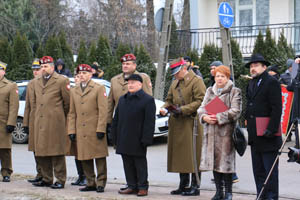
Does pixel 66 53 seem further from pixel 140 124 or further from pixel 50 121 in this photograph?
pixel 140 124

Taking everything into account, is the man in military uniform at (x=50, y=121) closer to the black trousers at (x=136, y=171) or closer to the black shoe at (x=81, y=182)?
the black shoe at (x=81, y=182)

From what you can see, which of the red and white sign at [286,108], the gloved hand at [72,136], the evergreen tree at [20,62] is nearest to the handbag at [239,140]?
the gloved hand at [72,136]

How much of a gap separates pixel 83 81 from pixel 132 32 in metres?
28.0

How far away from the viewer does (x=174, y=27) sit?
924 inches

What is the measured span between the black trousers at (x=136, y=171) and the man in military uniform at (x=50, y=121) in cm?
121

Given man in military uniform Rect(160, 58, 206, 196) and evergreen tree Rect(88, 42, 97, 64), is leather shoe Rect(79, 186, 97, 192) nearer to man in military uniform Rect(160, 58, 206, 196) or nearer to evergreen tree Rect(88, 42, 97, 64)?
man in military uniform Rect(160, 58, 206, 196)

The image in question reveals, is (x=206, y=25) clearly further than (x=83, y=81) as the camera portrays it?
Yes

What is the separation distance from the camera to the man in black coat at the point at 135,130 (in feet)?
26.4

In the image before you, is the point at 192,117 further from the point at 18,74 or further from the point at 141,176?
the point at 18,74

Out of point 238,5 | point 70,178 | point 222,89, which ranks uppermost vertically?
point 238,5

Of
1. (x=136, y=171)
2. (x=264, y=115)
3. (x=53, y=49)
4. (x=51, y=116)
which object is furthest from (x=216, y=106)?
(x=53, y=49)

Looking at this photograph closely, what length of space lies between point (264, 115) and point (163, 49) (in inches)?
401

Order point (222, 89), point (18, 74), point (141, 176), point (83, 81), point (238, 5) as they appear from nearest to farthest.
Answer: point (222, 89)
point (141, 176)
point (83, 81)
point (18, 74)
point (238, 5)

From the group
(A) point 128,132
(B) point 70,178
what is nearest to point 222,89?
(A) point 128,132
